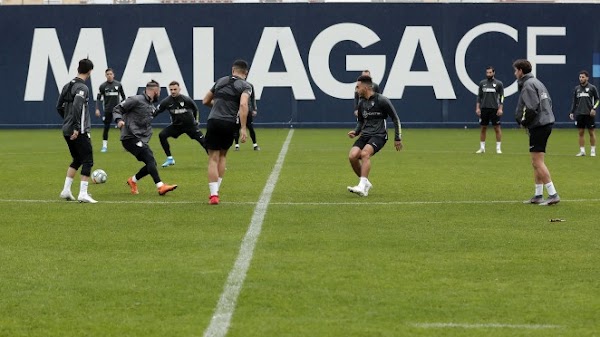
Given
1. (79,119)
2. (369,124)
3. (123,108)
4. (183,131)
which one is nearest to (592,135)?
(183,131)

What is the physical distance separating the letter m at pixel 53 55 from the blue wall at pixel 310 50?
4cm

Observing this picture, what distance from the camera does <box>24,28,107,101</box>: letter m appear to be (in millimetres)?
41312

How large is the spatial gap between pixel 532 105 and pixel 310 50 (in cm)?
2540

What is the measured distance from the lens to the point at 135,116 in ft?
61.6

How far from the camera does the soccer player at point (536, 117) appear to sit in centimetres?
1623

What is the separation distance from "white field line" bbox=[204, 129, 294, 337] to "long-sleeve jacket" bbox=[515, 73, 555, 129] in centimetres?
384

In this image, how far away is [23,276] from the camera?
10125 mm

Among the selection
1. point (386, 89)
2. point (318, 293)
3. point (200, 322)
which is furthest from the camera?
point (386, 89)

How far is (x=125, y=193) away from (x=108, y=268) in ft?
25.4

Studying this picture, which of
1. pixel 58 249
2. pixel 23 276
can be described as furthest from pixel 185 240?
pixel 23 276

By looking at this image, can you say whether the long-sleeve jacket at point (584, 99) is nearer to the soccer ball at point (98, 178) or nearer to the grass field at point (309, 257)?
the grass field at point (309, 257)

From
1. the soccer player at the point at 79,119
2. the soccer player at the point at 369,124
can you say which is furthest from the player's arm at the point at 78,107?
the soccer player at the point at 369,124

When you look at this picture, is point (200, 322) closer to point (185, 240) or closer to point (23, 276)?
point (23, 276)

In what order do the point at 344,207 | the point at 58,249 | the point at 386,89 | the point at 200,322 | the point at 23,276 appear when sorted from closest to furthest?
the point at 200,322
the point at 23,276
the point at 58,249
the point at 344,207
the point at 386,89
